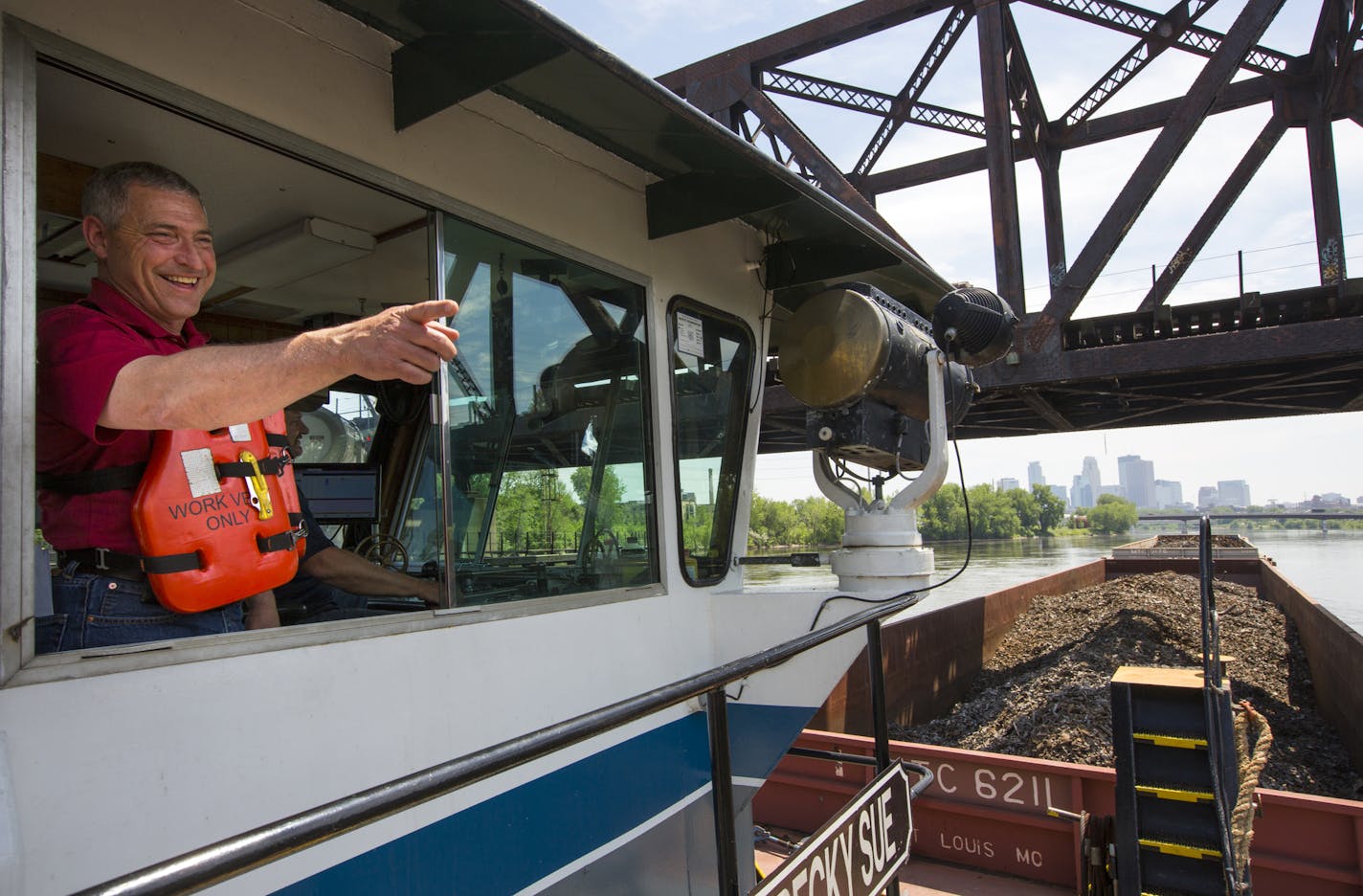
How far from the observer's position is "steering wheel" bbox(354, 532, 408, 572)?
A: 321cm

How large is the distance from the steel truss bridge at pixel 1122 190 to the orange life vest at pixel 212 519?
28.1ft

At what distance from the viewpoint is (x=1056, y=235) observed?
1417 cm

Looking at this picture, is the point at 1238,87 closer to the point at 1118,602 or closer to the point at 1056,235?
the point at 1056,235

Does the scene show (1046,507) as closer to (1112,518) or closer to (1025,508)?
(1025,508)

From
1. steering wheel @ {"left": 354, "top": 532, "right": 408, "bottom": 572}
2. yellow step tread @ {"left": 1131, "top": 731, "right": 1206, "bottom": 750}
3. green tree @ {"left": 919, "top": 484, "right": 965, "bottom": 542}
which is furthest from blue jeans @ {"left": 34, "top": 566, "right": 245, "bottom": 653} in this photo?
green tree @ {"left": 919, "top": 484, "right": 965, "bottom": 542}

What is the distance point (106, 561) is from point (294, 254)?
5.42ft

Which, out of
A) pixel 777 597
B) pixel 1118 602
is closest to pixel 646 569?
pixel 777 597

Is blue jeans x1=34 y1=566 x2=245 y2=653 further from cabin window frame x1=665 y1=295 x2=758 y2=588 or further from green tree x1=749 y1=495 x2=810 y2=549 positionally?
green tree x1=749 y1=495 x2=810 y2=549

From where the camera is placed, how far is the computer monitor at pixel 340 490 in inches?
129

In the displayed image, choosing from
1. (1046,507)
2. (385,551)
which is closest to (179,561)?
(385,551)

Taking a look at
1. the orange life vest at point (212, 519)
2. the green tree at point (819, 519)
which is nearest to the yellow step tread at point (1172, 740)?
the orange life vest at point (212, 519)

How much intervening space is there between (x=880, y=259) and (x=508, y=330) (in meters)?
1.85

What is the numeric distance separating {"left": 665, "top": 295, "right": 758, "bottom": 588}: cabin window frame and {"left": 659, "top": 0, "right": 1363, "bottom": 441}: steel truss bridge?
6248 mm

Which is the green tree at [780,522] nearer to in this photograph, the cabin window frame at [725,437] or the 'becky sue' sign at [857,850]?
the cabin window frame at [725,437]
